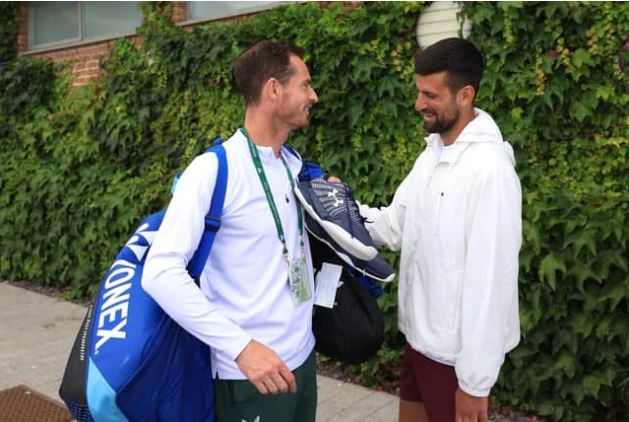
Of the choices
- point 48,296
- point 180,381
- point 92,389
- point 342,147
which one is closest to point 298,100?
point 180,381

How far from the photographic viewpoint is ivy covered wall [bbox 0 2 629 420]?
12.0 ft

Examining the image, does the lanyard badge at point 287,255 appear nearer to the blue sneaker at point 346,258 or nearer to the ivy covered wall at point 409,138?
the blue sneaker at point 346,258

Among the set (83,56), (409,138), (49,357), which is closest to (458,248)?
(409,138)

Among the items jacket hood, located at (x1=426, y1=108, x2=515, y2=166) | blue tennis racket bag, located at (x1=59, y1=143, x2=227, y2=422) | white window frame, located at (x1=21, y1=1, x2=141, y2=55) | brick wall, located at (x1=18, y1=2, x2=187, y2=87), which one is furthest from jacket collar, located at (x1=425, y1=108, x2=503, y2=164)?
white window frame, located at (x1=21, y1=1, x2=141, y2=55)

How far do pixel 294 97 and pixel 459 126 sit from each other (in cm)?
62

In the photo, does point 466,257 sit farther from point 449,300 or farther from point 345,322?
point 345,322

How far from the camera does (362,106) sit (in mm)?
4633

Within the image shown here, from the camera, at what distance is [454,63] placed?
212 centimetres

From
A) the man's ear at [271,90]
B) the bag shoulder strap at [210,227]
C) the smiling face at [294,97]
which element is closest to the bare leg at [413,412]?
the bag shoulder strap at [210,227]

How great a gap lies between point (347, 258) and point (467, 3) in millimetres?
2781

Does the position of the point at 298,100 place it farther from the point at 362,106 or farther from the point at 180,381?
the point at 362,106

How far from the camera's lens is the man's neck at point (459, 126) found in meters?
2.18

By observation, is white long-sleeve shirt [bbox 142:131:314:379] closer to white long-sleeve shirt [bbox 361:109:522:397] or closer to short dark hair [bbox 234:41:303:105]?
short dark hair [bbox 234:41:303:105]

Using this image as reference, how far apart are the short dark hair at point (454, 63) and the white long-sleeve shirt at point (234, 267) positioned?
666 millimetres
